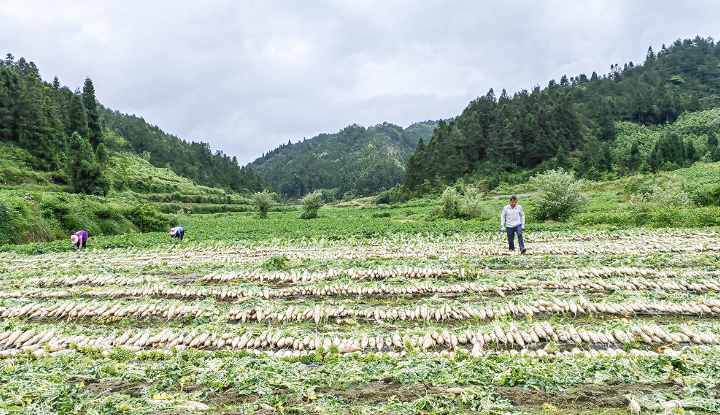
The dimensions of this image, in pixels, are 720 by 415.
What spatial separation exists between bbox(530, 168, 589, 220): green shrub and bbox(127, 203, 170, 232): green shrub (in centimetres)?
2845

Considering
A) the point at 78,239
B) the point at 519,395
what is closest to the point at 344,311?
the point at 519,395

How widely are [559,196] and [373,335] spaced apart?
20164 millimetres

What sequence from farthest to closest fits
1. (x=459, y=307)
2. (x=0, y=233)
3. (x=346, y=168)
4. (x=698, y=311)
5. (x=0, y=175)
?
1. (x=346, y=168)
2. (x=0, y=175)
3. (x=0, y=233)
4. (x=459, y=307)
5. (x=698, y=311)

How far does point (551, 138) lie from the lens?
75.2 meters

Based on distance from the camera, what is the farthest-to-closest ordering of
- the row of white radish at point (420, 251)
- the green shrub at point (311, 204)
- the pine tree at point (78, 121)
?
1. the pine tree at point (78, 121)
2. the green shrub at point (311, 204)
3. the row of white radish at point (420, 251)

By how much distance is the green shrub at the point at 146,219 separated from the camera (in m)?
27.5

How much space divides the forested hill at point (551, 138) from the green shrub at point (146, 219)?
54.9 metres

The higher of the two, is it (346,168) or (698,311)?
(346,168)

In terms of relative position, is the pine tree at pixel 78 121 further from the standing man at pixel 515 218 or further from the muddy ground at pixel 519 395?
the muddy ground at pixel 519 395

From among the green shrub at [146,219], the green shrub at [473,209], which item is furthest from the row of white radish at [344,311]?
the green shrub at [146,219]

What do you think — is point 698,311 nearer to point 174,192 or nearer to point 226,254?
point 226,254

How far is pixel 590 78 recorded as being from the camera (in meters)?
128

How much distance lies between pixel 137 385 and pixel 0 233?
65.6 ft

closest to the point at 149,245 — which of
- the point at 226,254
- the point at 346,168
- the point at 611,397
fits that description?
the point at 226,254
